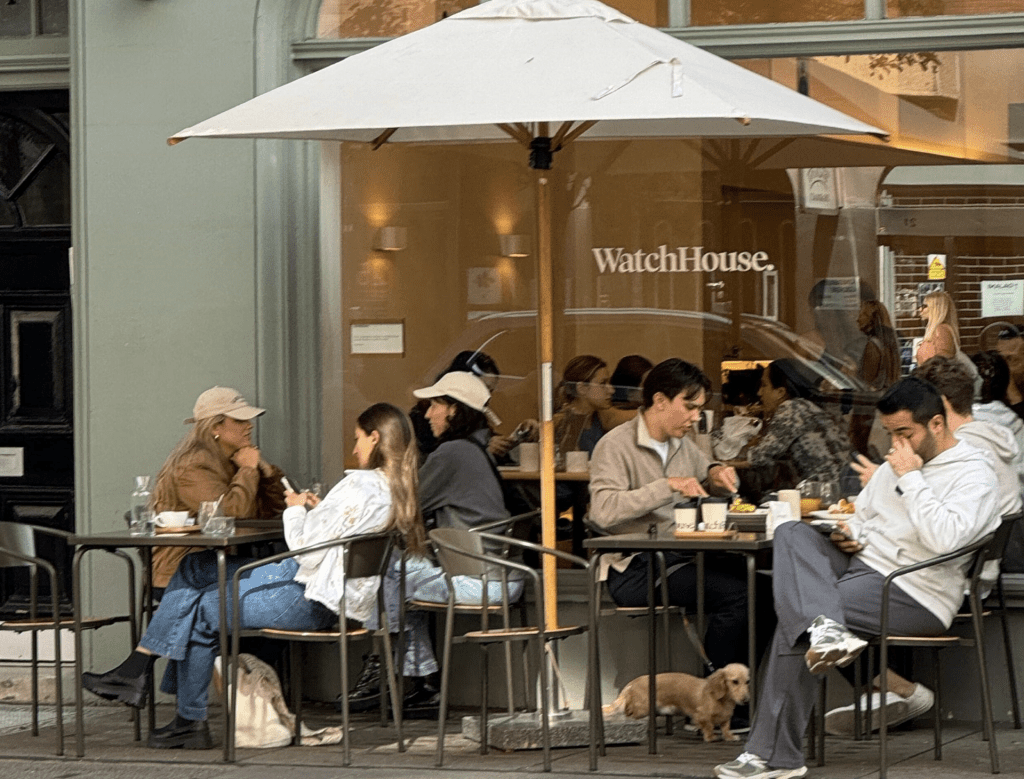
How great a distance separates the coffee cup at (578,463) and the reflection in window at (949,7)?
243 centimetres

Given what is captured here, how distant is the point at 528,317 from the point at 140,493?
6.60 ft

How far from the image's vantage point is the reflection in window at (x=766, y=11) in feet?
25.5

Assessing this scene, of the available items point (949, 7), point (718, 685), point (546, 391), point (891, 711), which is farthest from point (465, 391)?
point (949, 7)

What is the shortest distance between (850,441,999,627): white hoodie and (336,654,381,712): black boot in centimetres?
244

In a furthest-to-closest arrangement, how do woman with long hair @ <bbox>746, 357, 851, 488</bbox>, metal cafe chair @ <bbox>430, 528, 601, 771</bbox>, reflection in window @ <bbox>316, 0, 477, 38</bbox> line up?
reflection in window @ <bbox>316, 0, 477, 38</bbox> → woman with long hair @ <bbox>746, 357, 851, 488</bbox> → metal cafe chair @ <bbox>430, 528, 601, 771</bbox>

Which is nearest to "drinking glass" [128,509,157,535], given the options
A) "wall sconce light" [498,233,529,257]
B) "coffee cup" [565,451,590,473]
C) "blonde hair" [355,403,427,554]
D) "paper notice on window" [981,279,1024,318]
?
"blonde hair" [355,403,427,554]

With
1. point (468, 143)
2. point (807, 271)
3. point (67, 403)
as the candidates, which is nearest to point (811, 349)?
point (807, 271)

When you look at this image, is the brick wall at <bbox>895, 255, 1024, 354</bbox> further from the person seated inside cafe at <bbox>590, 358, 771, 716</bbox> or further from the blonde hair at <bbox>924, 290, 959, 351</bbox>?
the person seated inside cafe at <bbox>590, 358, 771, 716</bbox>

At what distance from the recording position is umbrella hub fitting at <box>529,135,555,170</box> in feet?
22.0

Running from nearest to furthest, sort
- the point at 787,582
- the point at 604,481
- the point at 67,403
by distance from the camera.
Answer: the point at 787,582 → the point at 604,481 → the point at 67,403

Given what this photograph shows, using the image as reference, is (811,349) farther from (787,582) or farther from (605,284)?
(787,582)

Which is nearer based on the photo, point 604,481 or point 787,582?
point 787,582

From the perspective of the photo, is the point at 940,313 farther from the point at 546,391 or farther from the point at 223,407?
the point at 223,407

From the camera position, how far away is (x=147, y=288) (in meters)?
8.23
